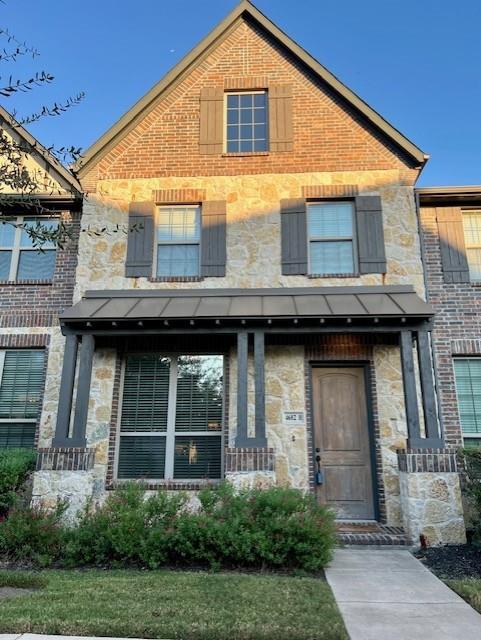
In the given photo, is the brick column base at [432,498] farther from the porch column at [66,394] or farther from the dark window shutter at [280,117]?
the dark window shutter at [280,117]

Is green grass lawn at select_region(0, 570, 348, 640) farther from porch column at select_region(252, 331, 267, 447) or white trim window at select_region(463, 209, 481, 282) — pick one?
white trim window at select_region(463, 209, 481, 282)

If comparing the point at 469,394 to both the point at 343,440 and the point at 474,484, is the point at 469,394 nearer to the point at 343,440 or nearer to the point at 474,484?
the point at 474,484

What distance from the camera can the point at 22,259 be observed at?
30.6 ft

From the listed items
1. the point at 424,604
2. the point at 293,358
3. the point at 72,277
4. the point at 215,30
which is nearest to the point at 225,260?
the point at 293,358

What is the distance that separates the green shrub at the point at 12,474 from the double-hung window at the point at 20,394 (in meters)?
0.95

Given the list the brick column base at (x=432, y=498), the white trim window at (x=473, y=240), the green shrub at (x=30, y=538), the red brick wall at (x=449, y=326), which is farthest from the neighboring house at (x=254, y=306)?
the white trim window at (x=473, y=240)

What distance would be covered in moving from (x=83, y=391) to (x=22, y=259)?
3422mm

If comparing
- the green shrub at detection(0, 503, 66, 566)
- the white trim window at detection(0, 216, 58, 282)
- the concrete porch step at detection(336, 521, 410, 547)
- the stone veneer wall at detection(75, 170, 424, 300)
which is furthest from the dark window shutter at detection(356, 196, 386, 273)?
the green shrub at detection(0, 503, 66, 566)

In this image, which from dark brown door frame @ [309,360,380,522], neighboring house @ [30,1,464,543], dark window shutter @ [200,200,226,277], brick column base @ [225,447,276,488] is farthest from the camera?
dark window shutter @ [200,200,226,277]

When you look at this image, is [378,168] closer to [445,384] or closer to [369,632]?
[445,384]

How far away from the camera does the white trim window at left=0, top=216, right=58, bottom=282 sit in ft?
30.2

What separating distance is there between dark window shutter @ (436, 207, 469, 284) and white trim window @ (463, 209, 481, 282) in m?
0.19

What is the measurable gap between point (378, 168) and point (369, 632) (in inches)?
302

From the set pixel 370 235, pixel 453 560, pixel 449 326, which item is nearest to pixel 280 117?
pixel 370 235
